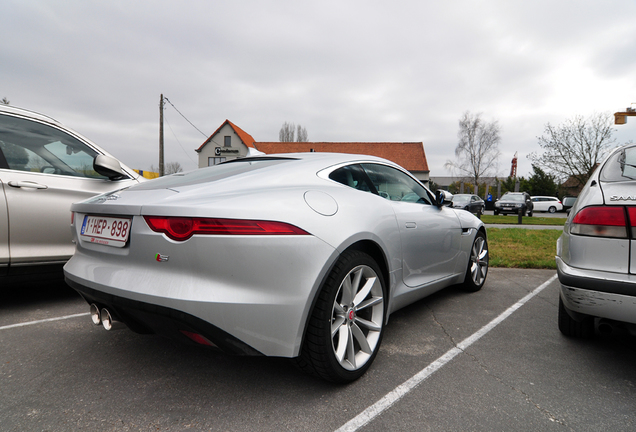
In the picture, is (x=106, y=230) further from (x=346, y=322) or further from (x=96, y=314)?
(x=346, y=322)

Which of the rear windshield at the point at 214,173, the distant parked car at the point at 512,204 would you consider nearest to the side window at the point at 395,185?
the rear windshield at the point at 214,173

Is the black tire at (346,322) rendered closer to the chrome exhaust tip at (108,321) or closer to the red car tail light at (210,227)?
the red car tail light at (210,227)

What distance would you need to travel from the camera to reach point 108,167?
Answer: 355 cm

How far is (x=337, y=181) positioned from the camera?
2.47 m

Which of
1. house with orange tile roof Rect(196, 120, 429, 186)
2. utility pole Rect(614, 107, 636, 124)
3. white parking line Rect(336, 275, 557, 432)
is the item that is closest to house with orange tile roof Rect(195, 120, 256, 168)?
house with orange tile roof Rect(196, 120, 429, 186)

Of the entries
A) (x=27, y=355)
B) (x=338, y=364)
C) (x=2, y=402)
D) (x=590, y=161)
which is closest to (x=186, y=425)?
(x=338, y=364)

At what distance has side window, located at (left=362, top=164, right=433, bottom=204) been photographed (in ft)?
Result: 9.50

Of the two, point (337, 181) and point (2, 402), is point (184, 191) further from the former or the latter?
point (2, 402)

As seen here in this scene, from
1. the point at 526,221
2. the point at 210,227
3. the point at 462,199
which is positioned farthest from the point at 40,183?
the point at 462,199

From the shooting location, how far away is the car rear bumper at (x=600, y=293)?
2.05 metres

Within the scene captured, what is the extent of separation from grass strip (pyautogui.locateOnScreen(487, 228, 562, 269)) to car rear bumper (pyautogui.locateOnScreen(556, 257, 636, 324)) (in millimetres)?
4121

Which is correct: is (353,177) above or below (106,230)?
above

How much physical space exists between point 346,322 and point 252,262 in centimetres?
74

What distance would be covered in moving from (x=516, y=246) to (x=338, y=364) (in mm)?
7282
